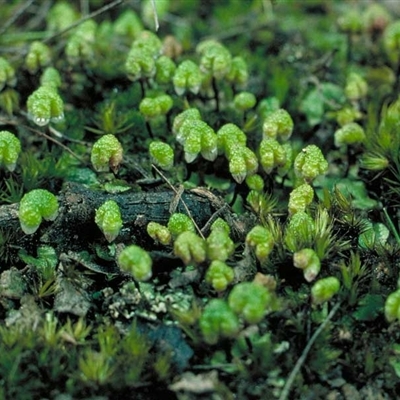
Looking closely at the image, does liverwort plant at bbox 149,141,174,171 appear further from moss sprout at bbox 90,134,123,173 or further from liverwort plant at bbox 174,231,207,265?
liverwort plant at bbox 174,231,207,265

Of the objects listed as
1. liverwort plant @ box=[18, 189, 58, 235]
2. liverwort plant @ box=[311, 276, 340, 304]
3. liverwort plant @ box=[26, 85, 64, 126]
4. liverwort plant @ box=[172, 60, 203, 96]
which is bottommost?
liverwort plant @ box=[311, 276, 340, 304]

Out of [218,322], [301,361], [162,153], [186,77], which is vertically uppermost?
[186,77]

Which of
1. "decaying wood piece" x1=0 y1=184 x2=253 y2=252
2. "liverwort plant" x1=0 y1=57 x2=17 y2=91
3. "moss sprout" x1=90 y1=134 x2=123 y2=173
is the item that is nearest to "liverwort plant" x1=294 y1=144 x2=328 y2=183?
"decaying wood piece" x1=0 y1=184 x2=253 y2=252

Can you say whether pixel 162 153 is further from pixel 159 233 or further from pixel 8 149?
pixel 8 149

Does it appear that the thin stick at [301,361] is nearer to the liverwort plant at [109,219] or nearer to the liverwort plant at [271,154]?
the liverwort plant at [271,154]

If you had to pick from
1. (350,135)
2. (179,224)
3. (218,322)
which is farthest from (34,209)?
(350,135)

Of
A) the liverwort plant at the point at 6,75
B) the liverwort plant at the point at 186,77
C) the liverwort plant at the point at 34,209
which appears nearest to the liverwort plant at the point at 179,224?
the liverwort plant at the point at 34,209

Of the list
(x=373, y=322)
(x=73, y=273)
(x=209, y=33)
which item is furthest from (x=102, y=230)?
(x=209, y=33)
